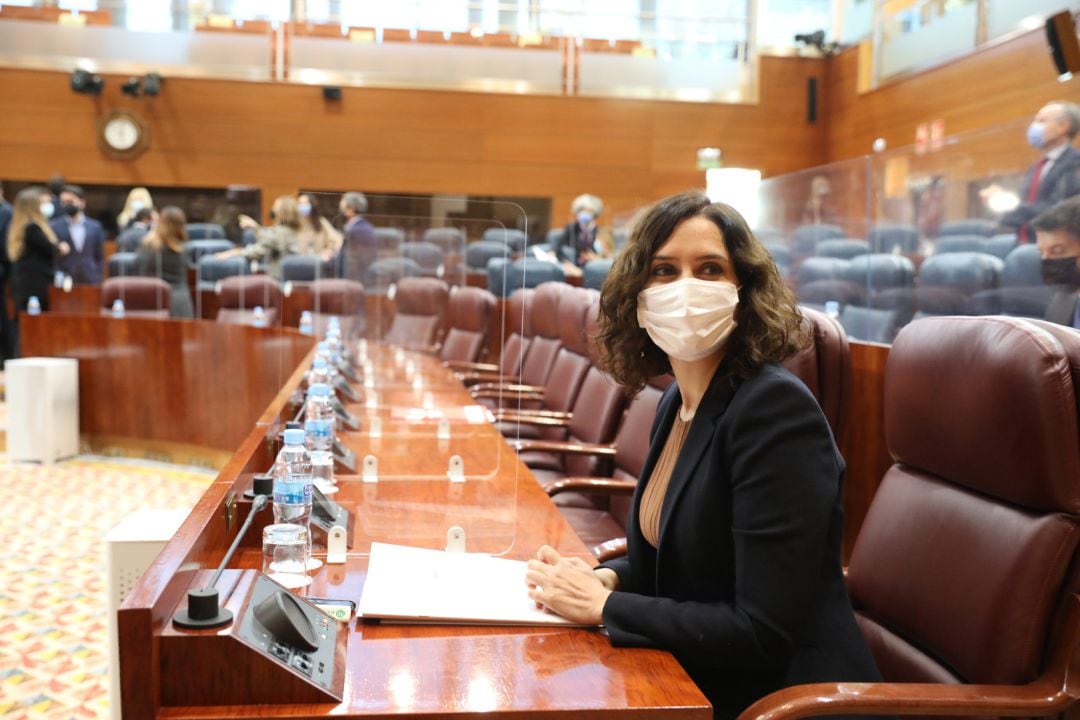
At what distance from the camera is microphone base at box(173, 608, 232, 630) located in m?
0.97

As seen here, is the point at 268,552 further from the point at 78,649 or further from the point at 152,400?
the point at 152,400

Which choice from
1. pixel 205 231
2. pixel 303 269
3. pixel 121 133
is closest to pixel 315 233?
pixel 303 269

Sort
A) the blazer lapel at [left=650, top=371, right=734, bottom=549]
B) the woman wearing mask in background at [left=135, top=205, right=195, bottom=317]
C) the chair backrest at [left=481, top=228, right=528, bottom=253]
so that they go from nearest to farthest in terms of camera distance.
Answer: the blazer lapel at [left=650, top=371, right=734, bottom=549] → the chair backrest at [left=481, top=228, right=528, bottom=253] → the woman wearing mask in background at [left=135, top=205, right=195, bottom=317]

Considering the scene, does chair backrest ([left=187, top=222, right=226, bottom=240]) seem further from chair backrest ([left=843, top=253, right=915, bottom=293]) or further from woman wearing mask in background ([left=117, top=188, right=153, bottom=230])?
chair backrest ([left=843, top=253, right=915, bottom=293])

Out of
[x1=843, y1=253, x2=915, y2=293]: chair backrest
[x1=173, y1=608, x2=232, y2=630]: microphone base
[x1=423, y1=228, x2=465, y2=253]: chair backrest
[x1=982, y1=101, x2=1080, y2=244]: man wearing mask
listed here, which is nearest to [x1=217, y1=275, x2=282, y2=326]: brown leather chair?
[x1=423, y1=228, x2=465, y2=253]: chair backrest

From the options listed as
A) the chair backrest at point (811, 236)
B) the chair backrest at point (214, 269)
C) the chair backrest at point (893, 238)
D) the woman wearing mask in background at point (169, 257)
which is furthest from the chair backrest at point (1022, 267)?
the woman wearing mask in background at point (169, 257)

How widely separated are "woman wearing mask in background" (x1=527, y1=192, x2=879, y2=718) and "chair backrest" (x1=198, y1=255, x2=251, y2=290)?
5.14m

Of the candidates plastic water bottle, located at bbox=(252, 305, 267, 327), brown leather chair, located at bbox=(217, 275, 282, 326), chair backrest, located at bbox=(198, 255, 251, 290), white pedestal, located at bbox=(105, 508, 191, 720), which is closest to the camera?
white pedestal, located at bbox=(105, 508, 191, 720)

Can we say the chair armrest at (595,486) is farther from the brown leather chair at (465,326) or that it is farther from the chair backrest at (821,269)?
the chair backrest at (821,269)

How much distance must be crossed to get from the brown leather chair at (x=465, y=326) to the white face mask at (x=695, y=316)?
165 centimetres

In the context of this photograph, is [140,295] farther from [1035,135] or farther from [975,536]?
[975,536]

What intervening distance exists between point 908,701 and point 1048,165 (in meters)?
2.69

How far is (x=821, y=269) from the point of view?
14.3 ft

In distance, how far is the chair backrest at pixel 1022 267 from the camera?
10.3ft
